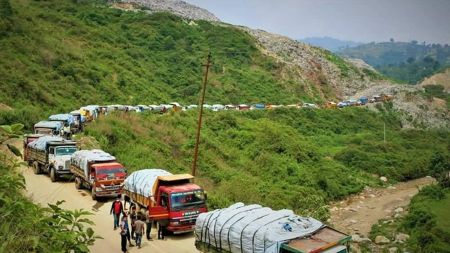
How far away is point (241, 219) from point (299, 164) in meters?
39.3

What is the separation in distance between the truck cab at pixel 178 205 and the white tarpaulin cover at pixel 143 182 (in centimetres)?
67

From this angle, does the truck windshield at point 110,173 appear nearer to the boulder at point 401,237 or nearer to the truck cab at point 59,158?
the truck cab at point 59,158

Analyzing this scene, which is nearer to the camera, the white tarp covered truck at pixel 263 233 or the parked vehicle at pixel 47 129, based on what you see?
the white tarp covered truck at pixel 263 233

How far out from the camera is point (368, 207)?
45438 mm

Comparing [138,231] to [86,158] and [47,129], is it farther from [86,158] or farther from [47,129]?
[47,129]

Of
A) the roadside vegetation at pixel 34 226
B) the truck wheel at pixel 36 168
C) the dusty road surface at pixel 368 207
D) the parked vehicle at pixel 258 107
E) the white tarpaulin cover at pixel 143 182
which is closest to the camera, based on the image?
the roadside vegetation at pixel 34 226

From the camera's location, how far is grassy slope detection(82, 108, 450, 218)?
39.8 meters

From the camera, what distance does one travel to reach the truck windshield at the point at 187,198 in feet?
69.5

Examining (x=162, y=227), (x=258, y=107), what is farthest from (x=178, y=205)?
(x=258, y=107)

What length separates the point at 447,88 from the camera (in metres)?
154

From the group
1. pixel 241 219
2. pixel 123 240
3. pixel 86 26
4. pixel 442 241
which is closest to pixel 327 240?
pixel 241 219

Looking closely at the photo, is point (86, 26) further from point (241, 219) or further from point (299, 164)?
point (241, 219)

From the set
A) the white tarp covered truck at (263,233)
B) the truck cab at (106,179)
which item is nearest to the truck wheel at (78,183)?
the truck cab at (106,179)

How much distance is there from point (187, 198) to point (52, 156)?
45.4 feet
